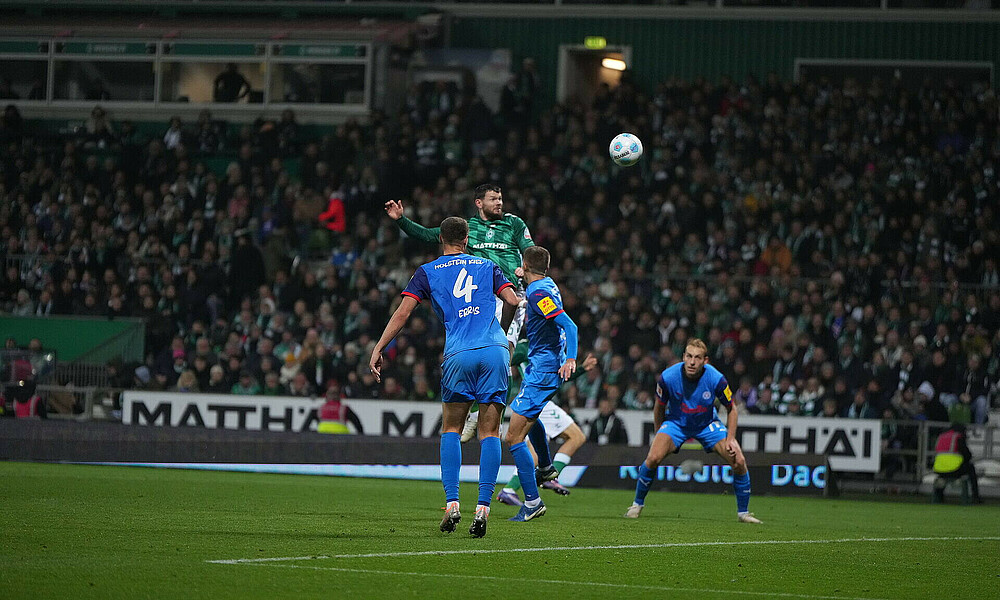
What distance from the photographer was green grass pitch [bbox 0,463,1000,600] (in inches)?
265

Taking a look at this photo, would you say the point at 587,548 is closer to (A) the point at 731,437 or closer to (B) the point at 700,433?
(A) the point at 731,437

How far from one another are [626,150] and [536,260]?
→ 245cm

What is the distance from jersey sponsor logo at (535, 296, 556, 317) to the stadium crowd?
960cm

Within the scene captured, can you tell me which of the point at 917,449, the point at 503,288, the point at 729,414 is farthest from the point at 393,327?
the point at 917,449

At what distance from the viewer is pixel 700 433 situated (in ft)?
43.7

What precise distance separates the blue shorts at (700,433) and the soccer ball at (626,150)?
2.69 metres

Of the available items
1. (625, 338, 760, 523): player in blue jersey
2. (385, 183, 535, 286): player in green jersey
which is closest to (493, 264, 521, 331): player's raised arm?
(385, 183, 535, 286): player in green jersey

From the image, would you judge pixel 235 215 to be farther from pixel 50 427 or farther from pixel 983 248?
pixel 983 248

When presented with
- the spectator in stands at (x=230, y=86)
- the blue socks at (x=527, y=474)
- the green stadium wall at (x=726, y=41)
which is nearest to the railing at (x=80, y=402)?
the spectator in stands at (x=230, y=86)

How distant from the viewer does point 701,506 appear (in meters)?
15.9

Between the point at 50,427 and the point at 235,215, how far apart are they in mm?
11042

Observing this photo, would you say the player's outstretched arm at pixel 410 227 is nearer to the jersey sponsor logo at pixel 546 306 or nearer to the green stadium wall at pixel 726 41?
the jersey sponsor logo at pixel 546 306

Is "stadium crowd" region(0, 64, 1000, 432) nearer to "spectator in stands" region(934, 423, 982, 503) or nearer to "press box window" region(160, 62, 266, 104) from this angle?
"spectator in stands" region(934, 423, 982, 503)

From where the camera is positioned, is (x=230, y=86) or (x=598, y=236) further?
(x=230, y=86)
